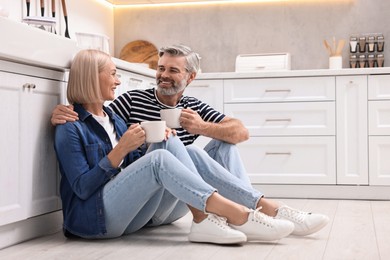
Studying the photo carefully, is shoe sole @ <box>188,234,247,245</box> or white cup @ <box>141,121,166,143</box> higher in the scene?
white cup @ <box>141,121,166,143</box>

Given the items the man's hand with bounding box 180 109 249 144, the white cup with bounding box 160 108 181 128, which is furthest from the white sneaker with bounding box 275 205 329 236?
the white cup with bounding box 160 108 181 128

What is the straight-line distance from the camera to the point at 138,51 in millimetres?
4902

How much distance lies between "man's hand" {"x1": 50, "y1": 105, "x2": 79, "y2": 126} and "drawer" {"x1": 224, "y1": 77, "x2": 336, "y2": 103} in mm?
1970

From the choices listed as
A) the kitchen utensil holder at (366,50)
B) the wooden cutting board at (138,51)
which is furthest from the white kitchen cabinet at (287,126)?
the wooden cutting board at (138,51)

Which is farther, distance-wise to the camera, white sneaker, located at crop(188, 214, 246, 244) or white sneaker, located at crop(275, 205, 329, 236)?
white sneaker, located at crop(275, 205, 329, 236)

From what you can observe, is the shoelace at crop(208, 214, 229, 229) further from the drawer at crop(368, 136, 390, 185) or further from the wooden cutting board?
the wooden cutting board

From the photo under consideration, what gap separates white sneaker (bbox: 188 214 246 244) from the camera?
87.7 inches

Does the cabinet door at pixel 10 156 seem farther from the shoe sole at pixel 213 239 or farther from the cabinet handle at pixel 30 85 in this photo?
the shoe sole at pixel 213 239

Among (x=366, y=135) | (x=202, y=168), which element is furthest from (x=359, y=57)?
(x=202, y=168)

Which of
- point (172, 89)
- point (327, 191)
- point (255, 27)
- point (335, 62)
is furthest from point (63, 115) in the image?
point (255, 27)

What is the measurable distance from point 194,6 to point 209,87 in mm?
867

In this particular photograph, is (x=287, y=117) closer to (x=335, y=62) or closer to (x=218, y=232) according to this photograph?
(x=335, y=62)

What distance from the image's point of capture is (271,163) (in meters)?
4.14

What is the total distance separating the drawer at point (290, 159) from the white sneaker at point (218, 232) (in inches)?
74.8
